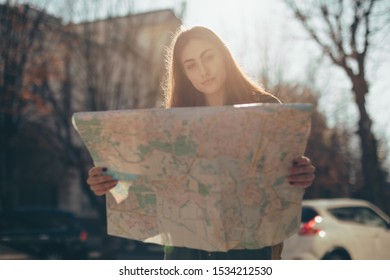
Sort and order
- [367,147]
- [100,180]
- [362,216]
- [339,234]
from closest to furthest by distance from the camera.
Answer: [100,180] < [339,234] < [362,216] < [367,147]

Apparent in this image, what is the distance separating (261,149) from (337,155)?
18.5m

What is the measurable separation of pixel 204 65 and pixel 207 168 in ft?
1.64

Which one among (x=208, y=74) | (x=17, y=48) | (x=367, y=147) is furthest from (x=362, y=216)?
(x=17, y=48)

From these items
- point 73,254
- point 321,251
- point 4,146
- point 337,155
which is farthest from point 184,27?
point 337,155

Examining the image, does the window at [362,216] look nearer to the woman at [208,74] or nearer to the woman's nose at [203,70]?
the woman at [208,74]

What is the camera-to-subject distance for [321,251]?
675 cm

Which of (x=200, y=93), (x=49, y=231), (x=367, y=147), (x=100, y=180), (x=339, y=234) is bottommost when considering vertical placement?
(x=49, y=231)

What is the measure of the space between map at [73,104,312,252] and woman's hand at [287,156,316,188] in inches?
0.7

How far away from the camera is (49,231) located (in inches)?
419

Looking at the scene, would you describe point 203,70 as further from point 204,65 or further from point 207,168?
point 207,168

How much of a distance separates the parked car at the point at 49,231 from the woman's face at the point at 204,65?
28.1ft

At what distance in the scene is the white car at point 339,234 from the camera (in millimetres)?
6746

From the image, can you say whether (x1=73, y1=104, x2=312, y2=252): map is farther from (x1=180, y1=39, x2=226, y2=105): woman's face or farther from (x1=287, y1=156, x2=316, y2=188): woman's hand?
(x1=180, y1=39, x2=226, y2=105): woman's face
